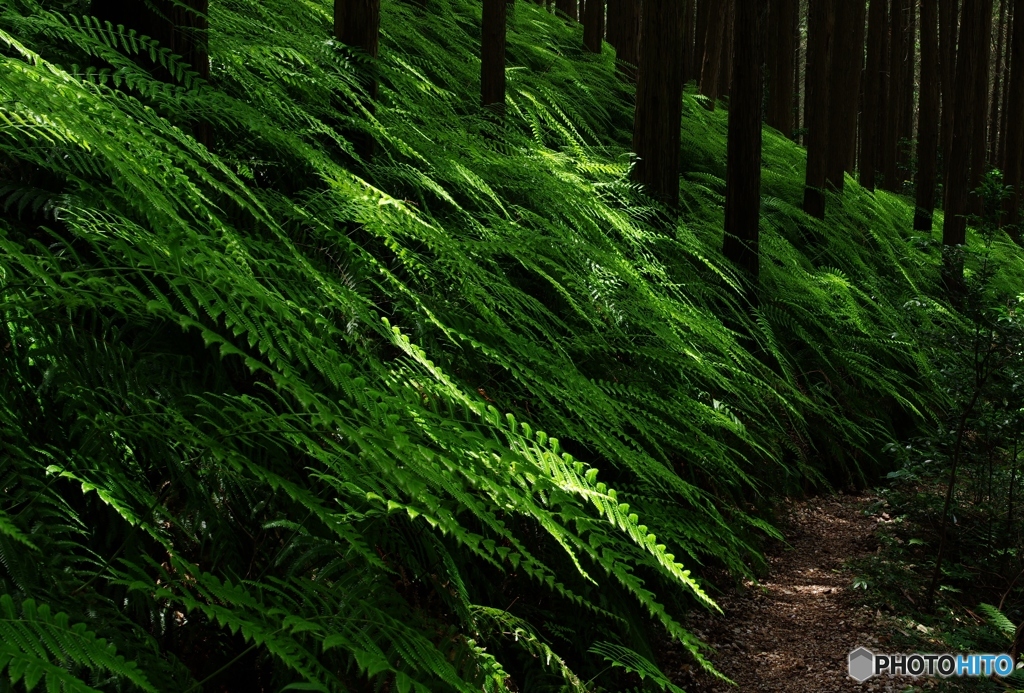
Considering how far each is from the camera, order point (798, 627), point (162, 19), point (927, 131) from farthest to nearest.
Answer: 1. point (927, 131)
2. point (798, 627)
3. point (162, 19)

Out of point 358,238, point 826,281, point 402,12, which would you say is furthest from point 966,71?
point 358,238

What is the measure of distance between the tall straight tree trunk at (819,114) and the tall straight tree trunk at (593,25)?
2.60 metres

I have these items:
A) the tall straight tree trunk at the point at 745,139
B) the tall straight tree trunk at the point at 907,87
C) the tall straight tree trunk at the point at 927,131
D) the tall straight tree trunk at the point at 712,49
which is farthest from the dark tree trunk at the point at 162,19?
the tall straight tree trunk at the point at 907,87

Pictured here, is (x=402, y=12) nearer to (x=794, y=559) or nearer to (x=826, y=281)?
(x=826, y=281)

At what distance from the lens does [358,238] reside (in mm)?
3223

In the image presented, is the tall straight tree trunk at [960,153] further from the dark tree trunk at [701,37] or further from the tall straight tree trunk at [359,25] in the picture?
the tall straight tree trunk at [359,25]

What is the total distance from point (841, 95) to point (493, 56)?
5469 millimetres

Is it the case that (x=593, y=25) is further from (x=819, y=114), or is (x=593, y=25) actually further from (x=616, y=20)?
(x=819, y=114)

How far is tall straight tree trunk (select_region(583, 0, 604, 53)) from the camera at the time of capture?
10141 mm

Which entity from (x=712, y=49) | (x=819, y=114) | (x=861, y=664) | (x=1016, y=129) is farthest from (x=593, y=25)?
(x=1016, y=129)

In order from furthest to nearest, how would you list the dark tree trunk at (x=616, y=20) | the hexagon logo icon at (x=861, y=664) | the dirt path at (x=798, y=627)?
the dark tree trunk at (x=616, y=20) < the hexagon logo icon at (x=861, y=664) < the dirt path at (x=798, y=627)

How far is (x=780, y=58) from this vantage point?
43.5ft

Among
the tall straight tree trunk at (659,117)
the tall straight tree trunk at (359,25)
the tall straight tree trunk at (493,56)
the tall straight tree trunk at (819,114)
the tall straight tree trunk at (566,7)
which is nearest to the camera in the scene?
the tall straight tree trunk at (359,25)

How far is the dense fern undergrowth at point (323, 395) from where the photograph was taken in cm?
154
